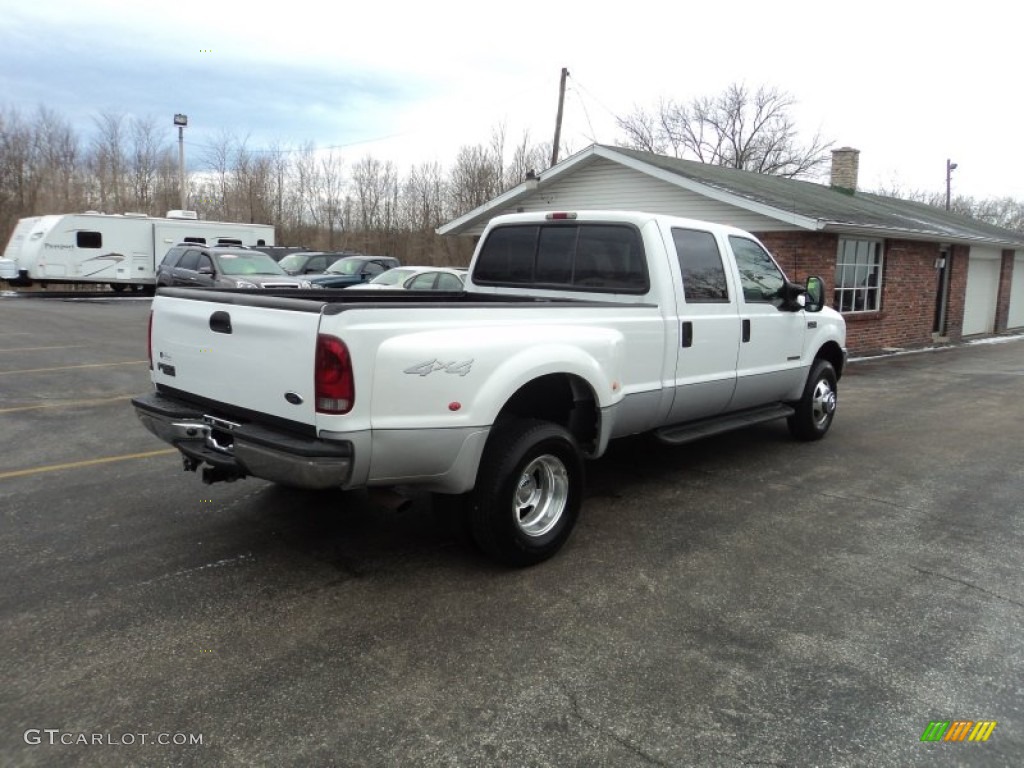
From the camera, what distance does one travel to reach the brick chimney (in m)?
22.7

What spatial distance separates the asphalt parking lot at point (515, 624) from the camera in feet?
8.84

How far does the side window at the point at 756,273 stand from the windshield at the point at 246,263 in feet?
40.1

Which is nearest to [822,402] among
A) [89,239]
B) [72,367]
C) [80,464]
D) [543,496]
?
[543,496]

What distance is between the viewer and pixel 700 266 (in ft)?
18.2

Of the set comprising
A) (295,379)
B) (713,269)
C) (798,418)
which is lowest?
(798,418)

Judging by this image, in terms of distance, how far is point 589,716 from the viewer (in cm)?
283

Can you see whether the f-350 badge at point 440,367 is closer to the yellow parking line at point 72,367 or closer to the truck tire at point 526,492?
the truck tire at point 526,492

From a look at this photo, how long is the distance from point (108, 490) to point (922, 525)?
5.73 meters

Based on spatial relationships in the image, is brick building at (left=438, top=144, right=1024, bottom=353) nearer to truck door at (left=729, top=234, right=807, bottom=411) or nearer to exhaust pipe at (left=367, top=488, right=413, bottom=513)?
truck door at (left=729, top=234, right=807, bottom=411)

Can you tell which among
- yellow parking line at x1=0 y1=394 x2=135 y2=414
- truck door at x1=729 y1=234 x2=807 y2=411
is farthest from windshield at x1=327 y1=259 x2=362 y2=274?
truck door at x1=729 y1=234 x2=807 y2=411

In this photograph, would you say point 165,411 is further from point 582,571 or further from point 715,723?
point 715,723

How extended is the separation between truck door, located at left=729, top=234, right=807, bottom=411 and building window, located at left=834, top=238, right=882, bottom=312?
8919 millimetres

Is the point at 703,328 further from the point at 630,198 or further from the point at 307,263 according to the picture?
the point at 307,263

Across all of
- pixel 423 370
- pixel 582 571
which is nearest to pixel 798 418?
pixel 582 571
